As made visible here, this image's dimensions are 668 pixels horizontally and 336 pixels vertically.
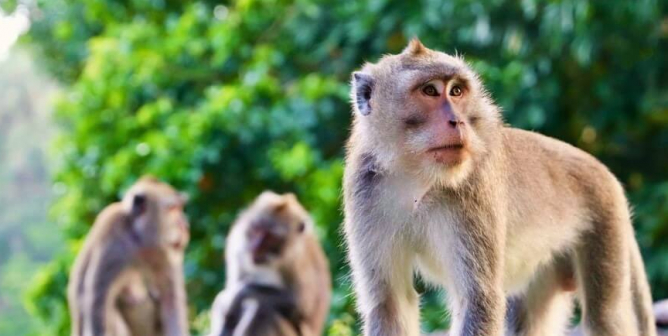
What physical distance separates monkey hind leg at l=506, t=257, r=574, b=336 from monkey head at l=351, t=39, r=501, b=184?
3.16 feet

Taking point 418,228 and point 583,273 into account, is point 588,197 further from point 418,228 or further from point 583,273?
point 418,228

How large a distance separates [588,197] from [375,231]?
35.4 inches

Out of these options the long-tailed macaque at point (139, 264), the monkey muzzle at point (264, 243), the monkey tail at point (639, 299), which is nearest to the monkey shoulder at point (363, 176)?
the monkey tail at point (639, 299)

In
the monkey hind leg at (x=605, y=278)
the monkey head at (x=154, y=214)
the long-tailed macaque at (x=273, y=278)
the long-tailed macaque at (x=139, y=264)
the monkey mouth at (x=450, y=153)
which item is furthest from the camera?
the monkey head at (x=154, y=214)

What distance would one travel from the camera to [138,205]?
6152mm

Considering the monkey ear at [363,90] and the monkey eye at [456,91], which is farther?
the monkey ear at [363,90]

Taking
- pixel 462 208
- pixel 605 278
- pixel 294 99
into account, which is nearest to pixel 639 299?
pixel 605 278

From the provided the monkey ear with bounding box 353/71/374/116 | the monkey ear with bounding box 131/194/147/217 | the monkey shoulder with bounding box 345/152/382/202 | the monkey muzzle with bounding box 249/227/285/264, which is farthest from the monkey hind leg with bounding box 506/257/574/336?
the monkey ear with bounding box 131/194/147/217

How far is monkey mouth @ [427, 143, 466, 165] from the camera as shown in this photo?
10.4 feet

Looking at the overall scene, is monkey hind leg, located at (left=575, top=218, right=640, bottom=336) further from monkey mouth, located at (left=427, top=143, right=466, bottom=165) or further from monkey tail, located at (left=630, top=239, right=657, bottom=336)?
monkey mouth, located at (left=427, top=143, right=466, bottom=165)

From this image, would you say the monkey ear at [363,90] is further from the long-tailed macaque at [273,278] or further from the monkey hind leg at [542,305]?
the long-tailed macaque at [273,278]

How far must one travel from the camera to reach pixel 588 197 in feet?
13.1

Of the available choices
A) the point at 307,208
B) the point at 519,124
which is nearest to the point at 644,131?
the point at 519,124

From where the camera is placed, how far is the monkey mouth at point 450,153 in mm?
3162
